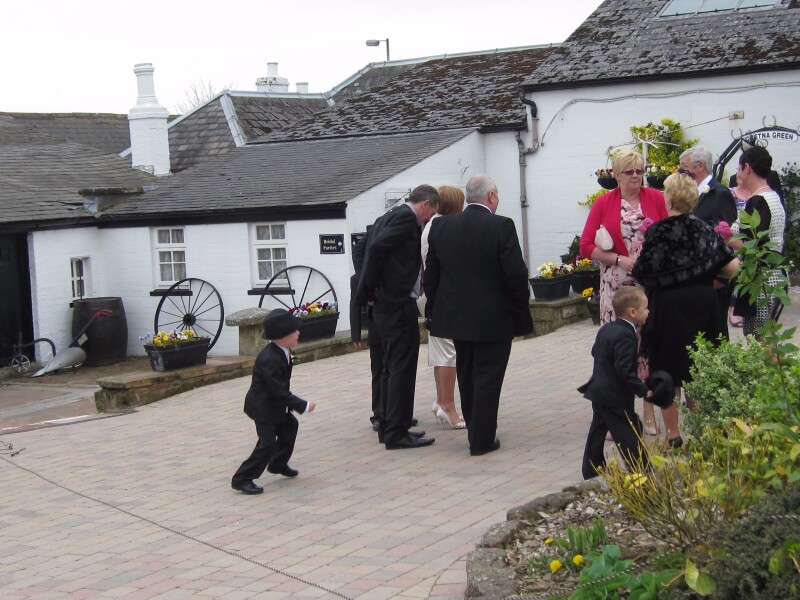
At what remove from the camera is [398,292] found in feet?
26.0

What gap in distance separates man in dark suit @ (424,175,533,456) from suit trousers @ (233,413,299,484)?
1.25m

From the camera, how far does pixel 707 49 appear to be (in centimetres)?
1859

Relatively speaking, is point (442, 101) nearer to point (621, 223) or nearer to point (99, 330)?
point (99, 330)

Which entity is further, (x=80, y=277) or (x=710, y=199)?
(x=80, y=277)

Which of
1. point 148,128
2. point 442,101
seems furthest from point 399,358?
point 148,128

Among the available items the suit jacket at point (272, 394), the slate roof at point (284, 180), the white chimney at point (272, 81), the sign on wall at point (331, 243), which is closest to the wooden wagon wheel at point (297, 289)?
the sign on wall at point (331, 243)

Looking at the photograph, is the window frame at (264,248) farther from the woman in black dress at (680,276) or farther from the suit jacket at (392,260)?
the woman in black dress at (680,276)

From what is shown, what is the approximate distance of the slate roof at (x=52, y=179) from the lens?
1955 centimetres

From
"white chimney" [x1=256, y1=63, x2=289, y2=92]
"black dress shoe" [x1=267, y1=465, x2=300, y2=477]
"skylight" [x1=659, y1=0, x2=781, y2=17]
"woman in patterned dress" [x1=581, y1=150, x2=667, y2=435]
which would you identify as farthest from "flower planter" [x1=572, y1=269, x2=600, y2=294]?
"white chimney" [x1=256, y1=63, x2=289, y2=92]

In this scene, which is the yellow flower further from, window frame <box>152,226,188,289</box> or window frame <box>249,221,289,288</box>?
window frame <box>152,226,188,289</box>

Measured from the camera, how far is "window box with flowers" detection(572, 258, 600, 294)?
15.3m

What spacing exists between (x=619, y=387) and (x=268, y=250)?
13.0 m

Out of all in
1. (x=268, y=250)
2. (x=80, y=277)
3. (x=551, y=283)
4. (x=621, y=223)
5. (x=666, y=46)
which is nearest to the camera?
(x=621, y=223)

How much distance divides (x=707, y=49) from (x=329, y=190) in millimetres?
6727
